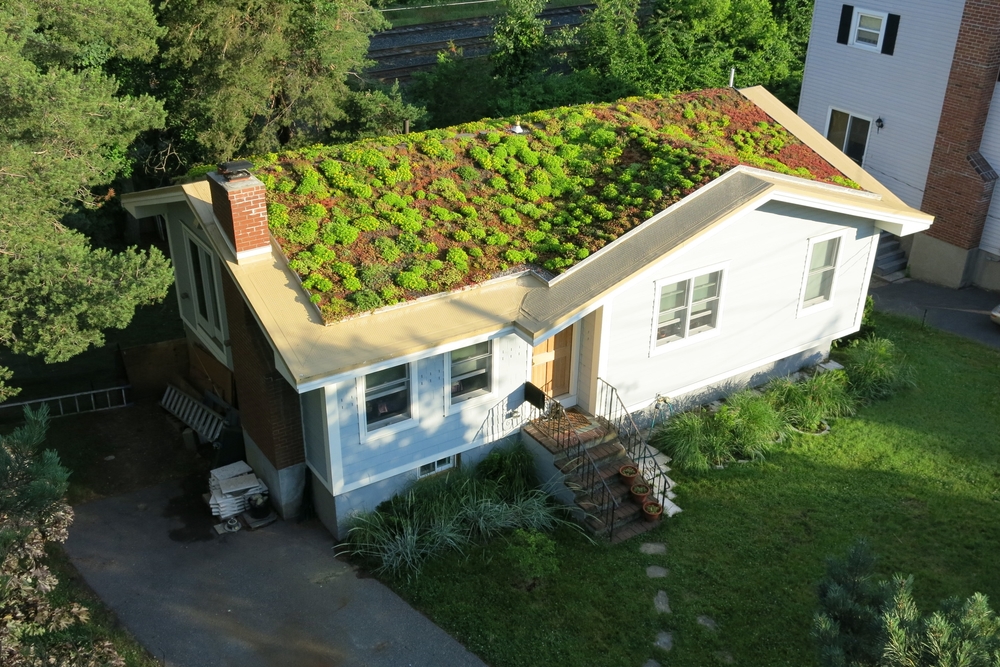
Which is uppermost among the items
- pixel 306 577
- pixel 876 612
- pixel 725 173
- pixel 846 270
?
pixel 725 173

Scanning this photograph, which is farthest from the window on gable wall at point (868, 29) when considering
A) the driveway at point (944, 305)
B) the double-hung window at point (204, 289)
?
the double-hung window at point (204, 289)

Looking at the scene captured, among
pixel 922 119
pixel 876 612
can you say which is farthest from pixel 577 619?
pixel 922 119

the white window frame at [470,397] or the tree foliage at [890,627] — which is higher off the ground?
the tree foliage at [890,627]

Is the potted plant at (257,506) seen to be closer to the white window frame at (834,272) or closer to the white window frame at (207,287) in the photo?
the white window frame at (207,287)

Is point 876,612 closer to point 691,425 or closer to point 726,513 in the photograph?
point 726,513

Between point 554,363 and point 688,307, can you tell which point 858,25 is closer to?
point 688,307

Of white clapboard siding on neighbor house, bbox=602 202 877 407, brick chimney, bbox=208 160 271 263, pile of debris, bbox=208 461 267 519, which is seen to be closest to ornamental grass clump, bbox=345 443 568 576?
pile of debris, bbox=208 461 267 519
